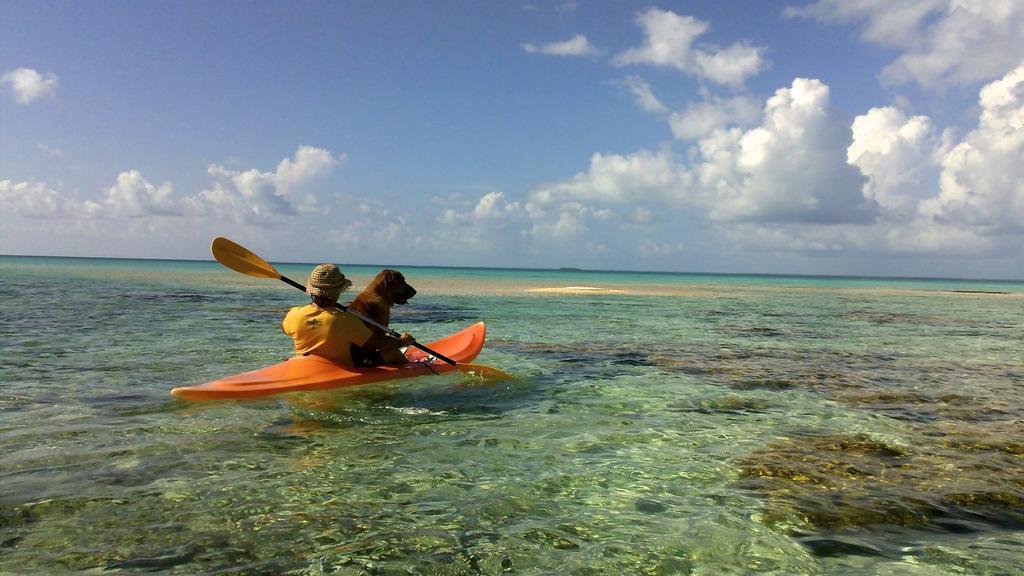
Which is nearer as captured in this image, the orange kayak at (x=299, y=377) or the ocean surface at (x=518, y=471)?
the ocean surface at (x=518, y=471)

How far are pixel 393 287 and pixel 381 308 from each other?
1.33 feet

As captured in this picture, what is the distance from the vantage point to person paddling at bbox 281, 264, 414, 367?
26.2 ft

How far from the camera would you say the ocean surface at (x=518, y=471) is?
3705mm

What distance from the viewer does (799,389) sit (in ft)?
31.4

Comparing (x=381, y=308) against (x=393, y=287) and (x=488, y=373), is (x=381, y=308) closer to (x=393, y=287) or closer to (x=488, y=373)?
(x=393, y=287)

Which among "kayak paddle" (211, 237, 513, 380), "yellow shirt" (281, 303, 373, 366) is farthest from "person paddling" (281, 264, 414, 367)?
"kayak paddle" (211, 237, 513, 380)

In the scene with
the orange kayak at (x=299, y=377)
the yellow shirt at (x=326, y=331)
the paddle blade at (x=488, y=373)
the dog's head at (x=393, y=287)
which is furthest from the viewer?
the paddle blade at (x=488, y=373)

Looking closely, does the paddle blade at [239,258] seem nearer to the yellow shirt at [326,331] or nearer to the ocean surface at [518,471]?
the yellow shirt at [326,331]

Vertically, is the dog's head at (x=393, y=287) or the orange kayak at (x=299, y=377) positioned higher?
the dog's head at (x=393, y=287)

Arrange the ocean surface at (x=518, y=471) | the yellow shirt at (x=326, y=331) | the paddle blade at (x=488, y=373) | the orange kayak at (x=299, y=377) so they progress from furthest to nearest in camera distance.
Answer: the paddle blade at (x=488, y=373)
the yellow shirt at (x=326, y=331)
the orange kayak at (x=299, y=377)
the ocean surface at (x=518, y=471)

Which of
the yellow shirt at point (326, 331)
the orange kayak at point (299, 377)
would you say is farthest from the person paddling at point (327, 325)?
Result: the orange kayak at point (299, 377)

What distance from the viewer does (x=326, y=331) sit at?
27.1 ft

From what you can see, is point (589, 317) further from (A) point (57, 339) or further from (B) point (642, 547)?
(B) point (642, 547)

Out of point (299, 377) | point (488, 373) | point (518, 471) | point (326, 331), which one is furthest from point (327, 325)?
point (518, 471)
